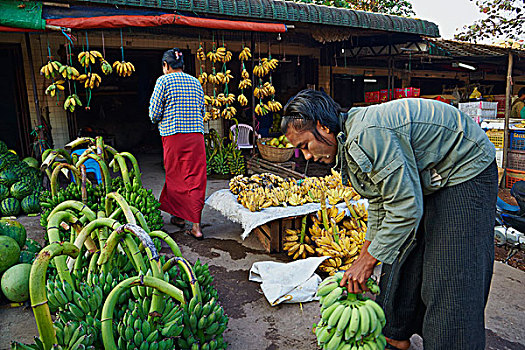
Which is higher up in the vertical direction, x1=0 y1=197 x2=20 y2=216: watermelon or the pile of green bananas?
the pile of green bananas

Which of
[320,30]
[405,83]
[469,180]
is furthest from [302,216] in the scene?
[405,83]

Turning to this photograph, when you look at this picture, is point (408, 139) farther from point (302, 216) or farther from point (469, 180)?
point (302, 216)

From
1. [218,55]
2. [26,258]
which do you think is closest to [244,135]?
[218,55]

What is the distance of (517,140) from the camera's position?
7.44m

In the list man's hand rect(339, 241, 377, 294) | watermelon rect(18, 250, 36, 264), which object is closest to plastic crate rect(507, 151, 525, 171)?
man's hand rect(339, 241, 377, 294)

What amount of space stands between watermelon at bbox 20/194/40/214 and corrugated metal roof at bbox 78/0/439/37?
114 inches

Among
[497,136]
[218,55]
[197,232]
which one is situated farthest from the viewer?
[497,136]

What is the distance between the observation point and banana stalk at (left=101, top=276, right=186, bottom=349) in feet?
4.84

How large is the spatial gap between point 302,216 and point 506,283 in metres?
1.92

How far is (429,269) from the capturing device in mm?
1978

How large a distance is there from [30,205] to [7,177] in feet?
1.68

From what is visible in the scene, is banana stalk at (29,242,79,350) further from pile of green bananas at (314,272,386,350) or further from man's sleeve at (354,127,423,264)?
man's sleeve at (354,127,423,264)

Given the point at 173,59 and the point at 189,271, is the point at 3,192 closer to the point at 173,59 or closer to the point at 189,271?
the point at 173,59

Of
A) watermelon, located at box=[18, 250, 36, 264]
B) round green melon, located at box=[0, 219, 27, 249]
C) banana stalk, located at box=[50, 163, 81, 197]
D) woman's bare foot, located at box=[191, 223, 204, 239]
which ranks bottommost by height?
woman's bare foot, located at box=[191, 223, 204, 239]
